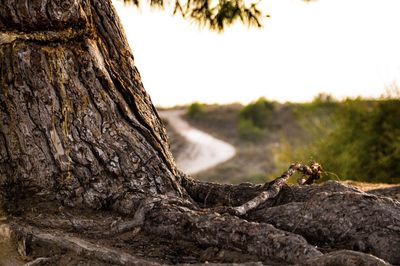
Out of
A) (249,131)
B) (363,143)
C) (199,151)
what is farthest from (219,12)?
(249,131)

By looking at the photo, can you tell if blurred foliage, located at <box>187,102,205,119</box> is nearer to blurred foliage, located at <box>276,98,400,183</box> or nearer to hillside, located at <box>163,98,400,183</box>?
hillside, located at <box>163,98,400,183</box>

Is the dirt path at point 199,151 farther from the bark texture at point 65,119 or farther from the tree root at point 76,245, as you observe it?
the tree root at point 76,245

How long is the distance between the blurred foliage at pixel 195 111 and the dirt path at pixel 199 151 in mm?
1064

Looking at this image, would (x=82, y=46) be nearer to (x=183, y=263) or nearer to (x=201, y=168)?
(x=183, y=263)

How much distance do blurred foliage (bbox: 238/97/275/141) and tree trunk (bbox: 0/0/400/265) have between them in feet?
87.4

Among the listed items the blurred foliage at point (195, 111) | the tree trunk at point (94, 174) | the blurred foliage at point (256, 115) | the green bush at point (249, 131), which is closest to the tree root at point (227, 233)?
the tree trunk at point (94, 174)

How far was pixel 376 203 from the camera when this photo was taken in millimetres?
4109

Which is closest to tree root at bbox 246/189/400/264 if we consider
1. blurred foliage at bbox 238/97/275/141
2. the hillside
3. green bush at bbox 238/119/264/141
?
the hillside

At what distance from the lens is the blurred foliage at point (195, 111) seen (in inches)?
1421

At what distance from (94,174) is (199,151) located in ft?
72.9

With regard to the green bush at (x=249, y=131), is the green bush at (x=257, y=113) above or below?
above

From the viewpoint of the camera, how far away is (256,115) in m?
33.4

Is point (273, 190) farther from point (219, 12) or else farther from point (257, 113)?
point (257, 113)

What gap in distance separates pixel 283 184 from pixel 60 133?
1.66 meters
